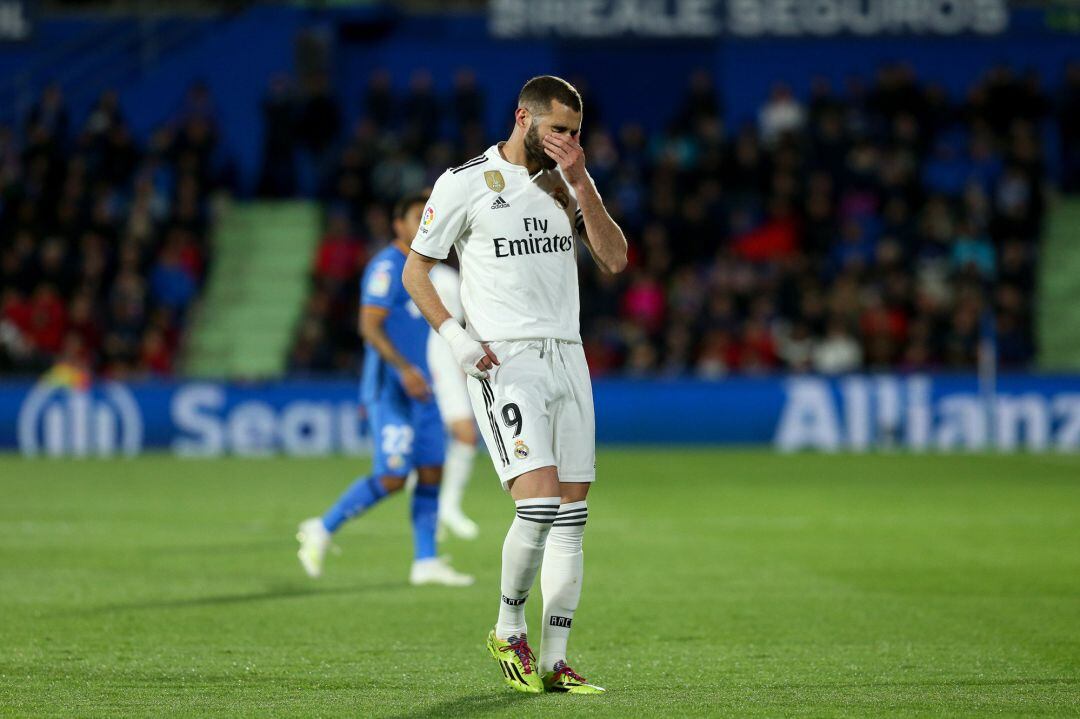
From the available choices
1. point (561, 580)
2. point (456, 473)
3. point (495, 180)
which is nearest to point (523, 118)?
point (495, 180)

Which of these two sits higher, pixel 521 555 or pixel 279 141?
pixel 279 141

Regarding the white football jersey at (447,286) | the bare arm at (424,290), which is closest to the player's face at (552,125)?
the bare arm at (424,290)

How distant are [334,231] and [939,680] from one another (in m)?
18.6

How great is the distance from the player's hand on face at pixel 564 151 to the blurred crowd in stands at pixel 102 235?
53.3 ft

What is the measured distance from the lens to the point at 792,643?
7.30m

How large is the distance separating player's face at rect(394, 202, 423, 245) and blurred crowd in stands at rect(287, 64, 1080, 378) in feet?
38.8

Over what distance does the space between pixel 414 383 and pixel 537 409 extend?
3.40 meters

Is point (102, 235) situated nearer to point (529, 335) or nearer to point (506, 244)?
point (506, 244)

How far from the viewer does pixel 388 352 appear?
31.1 ft

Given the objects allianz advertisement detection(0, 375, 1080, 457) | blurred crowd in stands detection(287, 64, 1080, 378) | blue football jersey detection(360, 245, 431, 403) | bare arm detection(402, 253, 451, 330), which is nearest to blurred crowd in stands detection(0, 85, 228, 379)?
allianz advertisement detection(0, 375, 1080, 457)

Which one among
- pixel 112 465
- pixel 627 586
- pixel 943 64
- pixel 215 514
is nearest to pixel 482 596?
pixel 627 586

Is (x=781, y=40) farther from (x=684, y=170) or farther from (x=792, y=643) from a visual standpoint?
(x=792, y=643)

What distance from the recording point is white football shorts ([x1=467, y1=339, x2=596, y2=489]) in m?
6.12

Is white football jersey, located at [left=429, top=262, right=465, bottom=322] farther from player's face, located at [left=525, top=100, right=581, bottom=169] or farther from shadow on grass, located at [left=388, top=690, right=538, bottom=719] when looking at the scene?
shadow on grass, located at [left=388, top=690, right=538, bottom=719]
